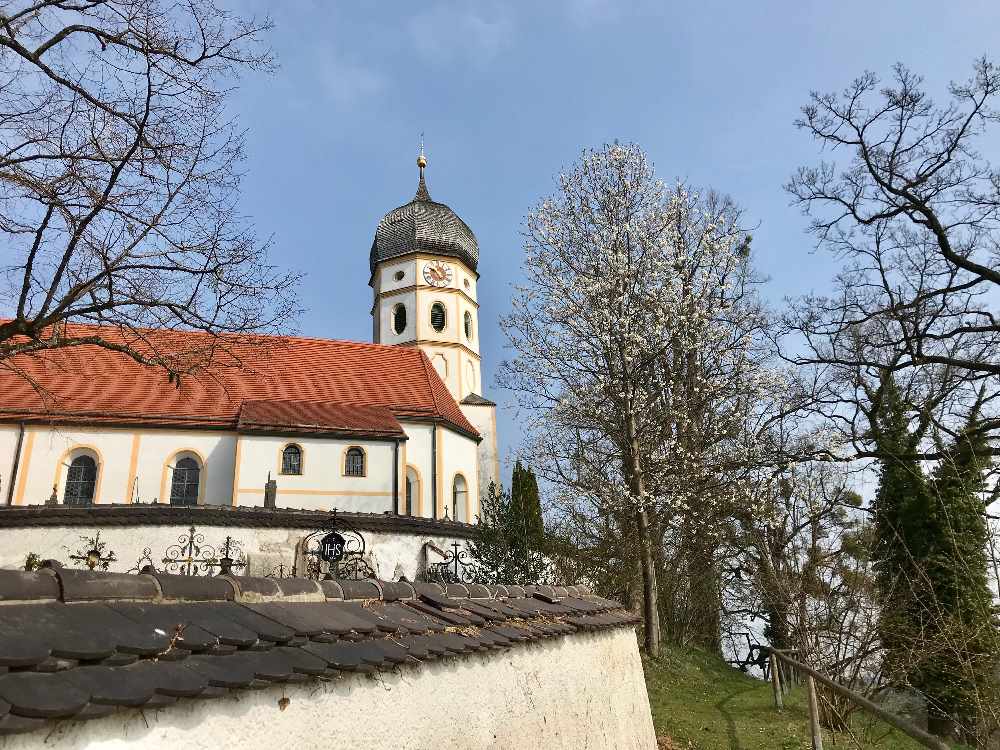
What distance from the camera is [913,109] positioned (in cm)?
1553

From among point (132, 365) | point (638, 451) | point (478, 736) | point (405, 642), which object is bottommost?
point (478, 736)

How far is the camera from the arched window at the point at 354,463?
82.6 ft

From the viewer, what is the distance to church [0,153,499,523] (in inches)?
927

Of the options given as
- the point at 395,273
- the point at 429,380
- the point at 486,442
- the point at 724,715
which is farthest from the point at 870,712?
the point at 395,273

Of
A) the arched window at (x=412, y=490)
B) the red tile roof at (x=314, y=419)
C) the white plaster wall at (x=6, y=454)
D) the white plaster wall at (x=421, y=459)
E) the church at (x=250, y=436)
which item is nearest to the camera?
the white plaster wall at (x=6, y=454)

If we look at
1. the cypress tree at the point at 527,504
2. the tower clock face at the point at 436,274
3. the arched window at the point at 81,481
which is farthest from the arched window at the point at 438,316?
the arched window at the point at 81,481

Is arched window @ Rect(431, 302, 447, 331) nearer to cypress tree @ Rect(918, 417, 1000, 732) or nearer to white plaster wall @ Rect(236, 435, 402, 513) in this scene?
white plaster wall @ Rect(236, 435, 402, 513)

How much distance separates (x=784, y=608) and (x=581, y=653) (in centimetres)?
689

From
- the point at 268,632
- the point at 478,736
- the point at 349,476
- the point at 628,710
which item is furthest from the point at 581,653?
the point at 349,476

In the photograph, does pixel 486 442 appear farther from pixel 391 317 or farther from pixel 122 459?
pixel 122 459

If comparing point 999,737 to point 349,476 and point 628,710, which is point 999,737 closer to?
point 628,710

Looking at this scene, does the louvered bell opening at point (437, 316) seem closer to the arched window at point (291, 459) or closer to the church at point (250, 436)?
the church at point (250, 436)

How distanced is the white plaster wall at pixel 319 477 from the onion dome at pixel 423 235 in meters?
12.8

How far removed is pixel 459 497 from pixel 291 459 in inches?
256
